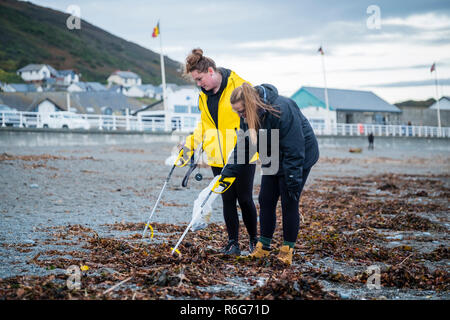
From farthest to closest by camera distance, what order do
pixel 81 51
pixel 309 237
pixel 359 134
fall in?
pixel 81 51, pixel 359 134, pixel 309 237

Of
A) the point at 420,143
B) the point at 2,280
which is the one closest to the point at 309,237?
the point at 2,280

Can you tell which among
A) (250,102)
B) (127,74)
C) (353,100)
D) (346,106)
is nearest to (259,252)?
(250,102)

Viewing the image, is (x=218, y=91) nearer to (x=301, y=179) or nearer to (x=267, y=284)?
(x=301, y=179)

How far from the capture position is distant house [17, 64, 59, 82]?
11244 centimetres

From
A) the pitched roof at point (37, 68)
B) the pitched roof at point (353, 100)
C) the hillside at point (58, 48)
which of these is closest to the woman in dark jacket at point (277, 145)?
the pitched roof at point (353, 100)

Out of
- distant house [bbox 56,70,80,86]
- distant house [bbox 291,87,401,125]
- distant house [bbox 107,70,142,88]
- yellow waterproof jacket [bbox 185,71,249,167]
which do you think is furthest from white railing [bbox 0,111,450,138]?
distant house [bbox 107,70,142,88]

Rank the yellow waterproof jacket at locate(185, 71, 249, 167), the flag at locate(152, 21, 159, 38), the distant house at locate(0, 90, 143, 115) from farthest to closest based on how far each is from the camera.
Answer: the distant house at locate(0, 90, 143, 115) → the flag at locate(152, 21, 159, 38) → the yellow waterproof jacket at locate(185, 71, 249, 167)

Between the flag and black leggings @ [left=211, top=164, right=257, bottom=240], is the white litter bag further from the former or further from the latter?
the flag

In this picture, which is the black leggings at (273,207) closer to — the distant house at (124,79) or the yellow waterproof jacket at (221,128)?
the yellow waterproof jacket at (221,128)

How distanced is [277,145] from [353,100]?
6404 cm

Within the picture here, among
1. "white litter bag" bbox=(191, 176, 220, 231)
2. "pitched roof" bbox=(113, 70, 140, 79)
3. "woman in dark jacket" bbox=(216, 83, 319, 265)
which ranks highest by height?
"pitched roof" bbox=(113, 70, 140, 79)

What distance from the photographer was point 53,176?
12.4 m

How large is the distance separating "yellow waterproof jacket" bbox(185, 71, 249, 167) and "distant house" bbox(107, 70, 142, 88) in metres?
153
